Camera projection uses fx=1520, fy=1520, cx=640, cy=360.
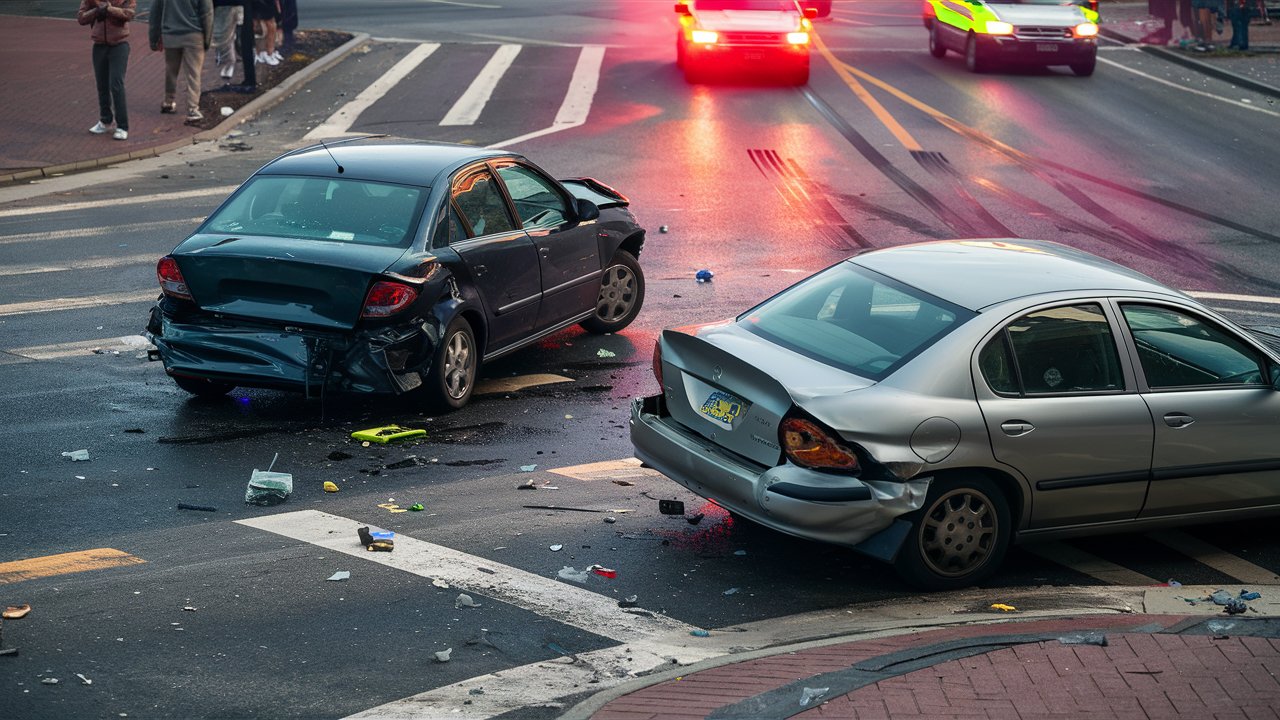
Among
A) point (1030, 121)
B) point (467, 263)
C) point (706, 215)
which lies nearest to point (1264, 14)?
point (1030, 121)

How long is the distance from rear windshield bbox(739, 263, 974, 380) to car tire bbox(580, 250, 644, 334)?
3.84 metres

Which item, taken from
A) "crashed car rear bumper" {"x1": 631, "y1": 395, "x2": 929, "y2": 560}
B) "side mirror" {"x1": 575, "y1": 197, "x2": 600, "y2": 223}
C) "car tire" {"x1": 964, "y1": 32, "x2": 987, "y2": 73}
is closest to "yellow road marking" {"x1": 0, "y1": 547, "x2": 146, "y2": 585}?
"crashed car rear bumper" {"x1": 631, "y1": 395, "x2": 929, "y2": 560}

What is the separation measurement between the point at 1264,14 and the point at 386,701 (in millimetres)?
33705

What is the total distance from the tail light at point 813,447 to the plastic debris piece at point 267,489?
2.76 metres

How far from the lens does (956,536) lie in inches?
277

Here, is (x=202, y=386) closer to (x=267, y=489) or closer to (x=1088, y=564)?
(x=267, y=489)

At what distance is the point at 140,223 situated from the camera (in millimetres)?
15477

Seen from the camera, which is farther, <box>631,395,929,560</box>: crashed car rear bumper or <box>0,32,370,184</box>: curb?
<box>0,32,370,184</box>: curb

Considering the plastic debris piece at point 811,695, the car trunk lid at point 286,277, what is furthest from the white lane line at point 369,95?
the plastic debris piece at point 811,695

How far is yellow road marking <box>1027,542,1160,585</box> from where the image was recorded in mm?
7422

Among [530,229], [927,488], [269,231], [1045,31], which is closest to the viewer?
[927,488]

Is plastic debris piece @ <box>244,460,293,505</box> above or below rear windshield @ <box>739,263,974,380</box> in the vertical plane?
below

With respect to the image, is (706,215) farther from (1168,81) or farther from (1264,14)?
(1264,14)

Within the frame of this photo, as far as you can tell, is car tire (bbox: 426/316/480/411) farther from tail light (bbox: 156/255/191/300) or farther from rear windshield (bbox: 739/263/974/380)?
rear windshield (bbox: 739/263/974/380)
